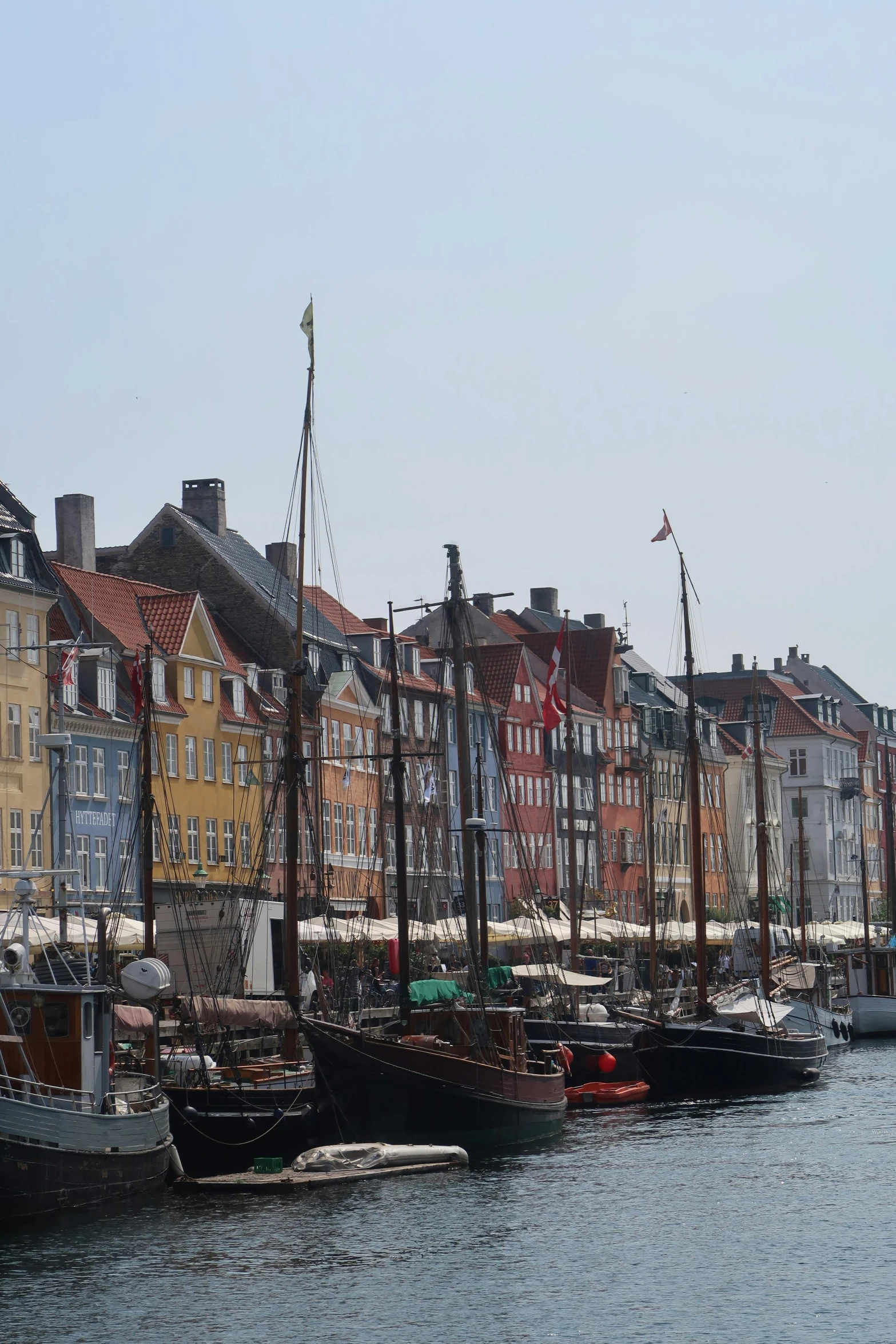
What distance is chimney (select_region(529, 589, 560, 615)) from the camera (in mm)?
146625

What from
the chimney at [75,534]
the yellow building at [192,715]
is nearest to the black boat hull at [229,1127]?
the yellow building at [192,715]

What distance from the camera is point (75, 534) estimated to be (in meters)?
89.8

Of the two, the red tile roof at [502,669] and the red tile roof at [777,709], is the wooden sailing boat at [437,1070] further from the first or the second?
the red tile roof at [777,709]

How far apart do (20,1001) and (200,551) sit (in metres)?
57.7

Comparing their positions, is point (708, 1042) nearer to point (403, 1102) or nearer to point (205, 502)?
point (403, 1102)

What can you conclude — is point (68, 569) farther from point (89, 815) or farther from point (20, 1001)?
point (20, 1001)

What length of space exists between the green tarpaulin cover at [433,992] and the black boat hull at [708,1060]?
36.9 ft

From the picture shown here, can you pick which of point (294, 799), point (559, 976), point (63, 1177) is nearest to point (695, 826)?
point (559, 976)

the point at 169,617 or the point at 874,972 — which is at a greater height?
the point at 169,617

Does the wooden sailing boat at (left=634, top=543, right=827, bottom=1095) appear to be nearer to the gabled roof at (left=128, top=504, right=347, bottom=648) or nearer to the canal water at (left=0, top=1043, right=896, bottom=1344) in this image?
the canal water at (left=0, top=1043, right=896, bottom=1344)

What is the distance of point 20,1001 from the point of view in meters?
41.6

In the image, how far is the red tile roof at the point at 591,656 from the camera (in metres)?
135

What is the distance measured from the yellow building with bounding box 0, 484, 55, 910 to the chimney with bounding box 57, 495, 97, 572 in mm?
9221

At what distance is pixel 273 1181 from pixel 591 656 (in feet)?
317
